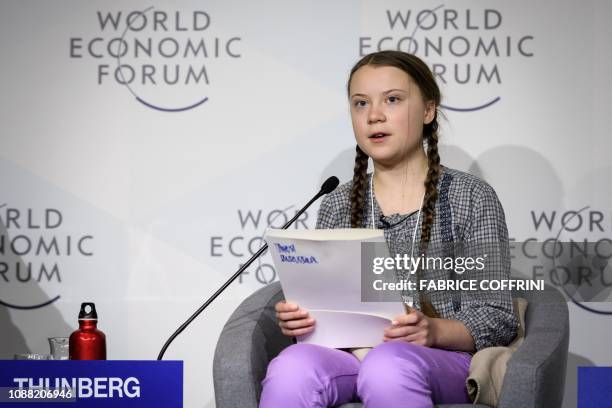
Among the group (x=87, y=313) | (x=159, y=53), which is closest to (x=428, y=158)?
(x=87, y=313)

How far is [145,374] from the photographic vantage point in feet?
7.04

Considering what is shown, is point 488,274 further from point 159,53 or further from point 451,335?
point 159,53

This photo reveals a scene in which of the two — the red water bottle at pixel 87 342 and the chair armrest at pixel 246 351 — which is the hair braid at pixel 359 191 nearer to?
the chair armrest at pixel 246 351

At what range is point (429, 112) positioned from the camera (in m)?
2.82

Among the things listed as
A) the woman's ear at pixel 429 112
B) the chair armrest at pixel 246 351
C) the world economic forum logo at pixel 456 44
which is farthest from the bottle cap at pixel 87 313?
the world economic forum logo at pixel 456 44

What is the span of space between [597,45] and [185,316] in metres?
1.93

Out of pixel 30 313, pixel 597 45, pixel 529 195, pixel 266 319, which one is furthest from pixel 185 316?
pixel 597 45

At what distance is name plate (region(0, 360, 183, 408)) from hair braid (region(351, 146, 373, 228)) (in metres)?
0.85

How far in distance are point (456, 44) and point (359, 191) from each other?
1043 mm

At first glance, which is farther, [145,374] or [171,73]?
[171,73]

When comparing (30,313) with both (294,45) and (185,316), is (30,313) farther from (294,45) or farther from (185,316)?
(294,45)

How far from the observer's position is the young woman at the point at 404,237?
2.22 metres

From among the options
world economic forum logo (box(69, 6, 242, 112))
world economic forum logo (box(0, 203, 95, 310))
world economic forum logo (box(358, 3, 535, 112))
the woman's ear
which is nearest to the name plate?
the woman's ear

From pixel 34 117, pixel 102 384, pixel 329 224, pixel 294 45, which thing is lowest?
pixel 102 384
